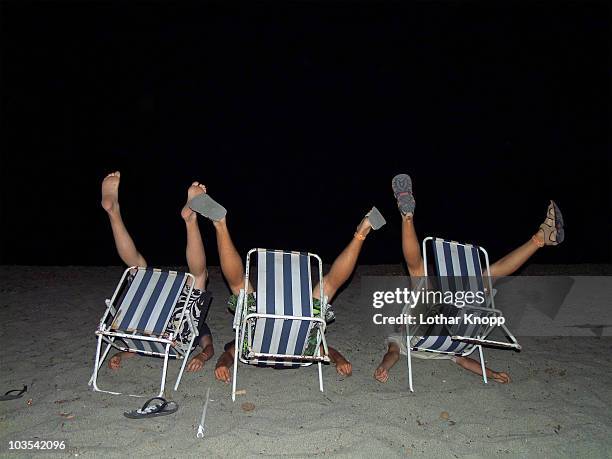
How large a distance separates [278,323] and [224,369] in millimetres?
650

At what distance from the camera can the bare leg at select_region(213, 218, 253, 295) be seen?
3354 millimetres

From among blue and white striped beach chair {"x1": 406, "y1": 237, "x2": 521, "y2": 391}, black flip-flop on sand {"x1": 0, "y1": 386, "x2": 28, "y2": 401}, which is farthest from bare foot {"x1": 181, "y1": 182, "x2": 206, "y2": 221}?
blue and white striped beach chair {"x1": 406, "y1": 237, "x2": 521, "y2": 391}

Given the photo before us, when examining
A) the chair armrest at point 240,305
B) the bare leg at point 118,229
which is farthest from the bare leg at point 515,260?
the bare leg at point 118,229

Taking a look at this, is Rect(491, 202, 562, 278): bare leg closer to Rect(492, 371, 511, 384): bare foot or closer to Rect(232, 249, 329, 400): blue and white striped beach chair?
Rect(492, 371, 511, 384): bare foot

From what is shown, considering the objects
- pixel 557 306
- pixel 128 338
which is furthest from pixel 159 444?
pixel 557 306

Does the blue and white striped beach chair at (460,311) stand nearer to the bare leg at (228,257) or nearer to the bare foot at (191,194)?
the bare leg at (228,257)

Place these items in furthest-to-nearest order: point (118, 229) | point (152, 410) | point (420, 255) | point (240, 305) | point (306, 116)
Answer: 1. point (306, 116)
2. point (118, 229)
3. point (420, 255)
4. point (240, 305)
5. point (152, 410)

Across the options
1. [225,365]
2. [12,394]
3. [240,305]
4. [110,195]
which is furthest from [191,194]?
[12,394]

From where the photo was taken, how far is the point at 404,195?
11.7 feet

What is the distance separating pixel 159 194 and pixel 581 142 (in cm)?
818

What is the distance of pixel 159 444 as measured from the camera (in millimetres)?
2635

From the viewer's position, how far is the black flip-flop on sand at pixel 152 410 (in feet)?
9.42

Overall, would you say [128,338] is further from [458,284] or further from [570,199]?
[570,199]

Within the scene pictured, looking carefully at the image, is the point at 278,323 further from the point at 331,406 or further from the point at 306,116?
the point at 306,116
